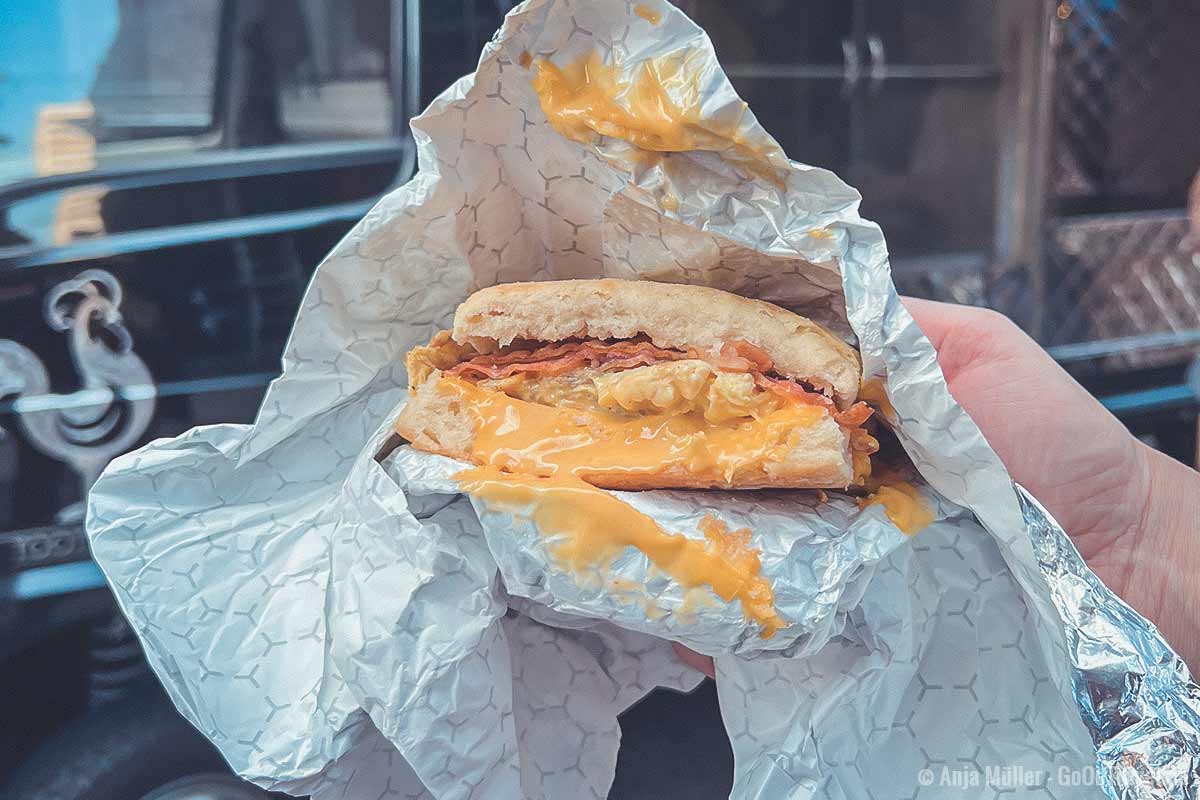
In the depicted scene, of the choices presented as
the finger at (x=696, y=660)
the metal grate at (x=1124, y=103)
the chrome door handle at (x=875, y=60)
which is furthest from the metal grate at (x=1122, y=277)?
the finger at (x=696, y=660)

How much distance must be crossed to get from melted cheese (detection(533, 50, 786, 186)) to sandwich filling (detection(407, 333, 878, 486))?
26cm

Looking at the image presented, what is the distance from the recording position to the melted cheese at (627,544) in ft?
3.91

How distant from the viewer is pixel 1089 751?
4.47ft

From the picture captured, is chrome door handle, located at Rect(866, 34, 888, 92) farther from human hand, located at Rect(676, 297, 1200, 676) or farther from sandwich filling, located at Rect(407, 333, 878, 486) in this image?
sandwich filling, located at Rect(407, 333, 878, 486)

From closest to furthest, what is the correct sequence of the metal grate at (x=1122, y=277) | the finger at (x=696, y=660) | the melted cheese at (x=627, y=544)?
the melted cheese at (x=627, y=544), the finger at (x=696, y=660), the metal grate at (x=1122, y=277)

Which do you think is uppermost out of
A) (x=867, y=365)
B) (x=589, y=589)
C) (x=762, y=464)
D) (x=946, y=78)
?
(x=946, y=78)

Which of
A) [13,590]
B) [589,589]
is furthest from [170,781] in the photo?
[589,589]

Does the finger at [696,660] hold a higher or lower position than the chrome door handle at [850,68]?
lower

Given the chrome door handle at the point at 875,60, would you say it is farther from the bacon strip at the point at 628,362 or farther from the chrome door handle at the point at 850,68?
the bacon strip at the point at 628,362

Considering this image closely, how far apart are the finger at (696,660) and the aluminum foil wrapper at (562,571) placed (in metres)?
0.15

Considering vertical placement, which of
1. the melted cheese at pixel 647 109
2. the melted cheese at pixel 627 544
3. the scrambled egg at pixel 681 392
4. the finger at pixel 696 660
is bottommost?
the finger at pixel 696 660

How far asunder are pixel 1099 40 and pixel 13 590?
4389 mm

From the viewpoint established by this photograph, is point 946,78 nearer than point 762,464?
No

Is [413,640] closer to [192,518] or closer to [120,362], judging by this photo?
[192,518]
